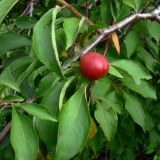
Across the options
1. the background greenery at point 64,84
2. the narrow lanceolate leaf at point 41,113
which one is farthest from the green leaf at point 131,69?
the narrow lanceolate leaf at point 41,113

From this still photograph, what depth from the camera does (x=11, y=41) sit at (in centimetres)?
143

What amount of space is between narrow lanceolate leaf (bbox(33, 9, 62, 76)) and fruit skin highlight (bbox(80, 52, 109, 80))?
0.12 meters

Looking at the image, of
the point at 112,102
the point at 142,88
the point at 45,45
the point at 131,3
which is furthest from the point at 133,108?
the point at 45,45

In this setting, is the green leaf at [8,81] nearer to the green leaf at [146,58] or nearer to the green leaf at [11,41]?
the green leaf at [11,41]

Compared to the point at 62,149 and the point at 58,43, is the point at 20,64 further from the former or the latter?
the point at 62,149

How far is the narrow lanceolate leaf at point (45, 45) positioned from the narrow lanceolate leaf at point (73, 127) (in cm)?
14

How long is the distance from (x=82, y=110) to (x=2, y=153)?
87cm

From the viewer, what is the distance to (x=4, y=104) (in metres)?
1.10

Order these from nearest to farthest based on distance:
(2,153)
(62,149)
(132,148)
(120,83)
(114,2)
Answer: (62,149) < (114,2) < (120,83) < (2,153) < (132,148)

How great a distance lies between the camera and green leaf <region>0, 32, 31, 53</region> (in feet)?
4.59

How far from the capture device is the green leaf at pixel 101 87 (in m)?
1.42

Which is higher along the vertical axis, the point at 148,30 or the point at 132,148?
the point at 148,30

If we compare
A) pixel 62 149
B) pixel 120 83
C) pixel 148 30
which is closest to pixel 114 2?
pixel 148 30

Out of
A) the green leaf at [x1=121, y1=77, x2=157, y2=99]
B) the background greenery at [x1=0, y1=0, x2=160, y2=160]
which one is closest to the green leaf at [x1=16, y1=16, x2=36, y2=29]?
the background greenery at [x1=0, y1=0, x2=160, y2=160]
